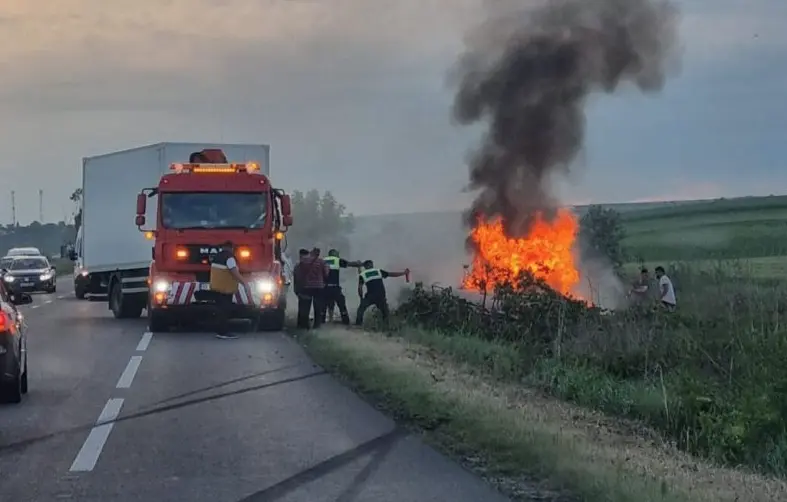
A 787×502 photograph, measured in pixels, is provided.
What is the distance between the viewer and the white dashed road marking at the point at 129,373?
46.7ft

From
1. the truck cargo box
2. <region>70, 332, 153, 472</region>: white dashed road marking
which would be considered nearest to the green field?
the truck cargo box

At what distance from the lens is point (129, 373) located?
50.8 feet

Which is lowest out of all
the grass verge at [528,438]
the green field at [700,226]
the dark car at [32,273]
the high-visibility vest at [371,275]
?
the dark car at [32,273]

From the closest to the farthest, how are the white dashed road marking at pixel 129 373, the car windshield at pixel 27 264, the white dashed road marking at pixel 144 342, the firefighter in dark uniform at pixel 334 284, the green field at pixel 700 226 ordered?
the white dashed road marking at pixel 129 373, the white dashed road marking at pixel 144 342, the firefighter in dark uniform at pixel 334 284, the car windshield at pixel 27 264, the green field at pixel 700 226

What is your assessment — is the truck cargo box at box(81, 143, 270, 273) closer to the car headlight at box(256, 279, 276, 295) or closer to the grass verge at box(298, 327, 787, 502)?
the car headlight at box(256, 279, 276, 295)

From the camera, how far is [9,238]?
140625 millimetres

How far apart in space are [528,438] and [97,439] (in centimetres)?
377

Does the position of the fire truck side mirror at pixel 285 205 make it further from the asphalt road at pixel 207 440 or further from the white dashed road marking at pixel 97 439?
the white dashed road marking at pixel 97 439

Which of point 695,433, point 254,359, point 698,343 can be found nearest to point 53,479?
point 695,433

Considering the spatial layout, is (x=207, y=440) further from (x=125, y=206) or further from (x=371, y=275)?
(x=125, y=206)

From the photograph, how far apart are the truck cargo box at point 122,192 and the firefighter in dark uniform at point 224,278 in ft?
11.6

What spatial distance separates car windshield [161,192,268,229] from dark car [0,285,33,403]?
8.99m

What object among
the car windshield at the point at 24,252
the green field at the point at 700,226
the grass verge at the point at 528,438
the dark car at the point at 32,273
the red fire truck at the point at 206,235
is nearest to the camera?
the grass verge at the point at 528,438

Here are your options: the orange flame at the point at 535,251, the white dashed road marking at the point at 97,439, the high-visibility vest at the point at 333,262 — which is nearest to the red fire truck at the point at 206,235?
the high-visibility vest at the point at 333,262
